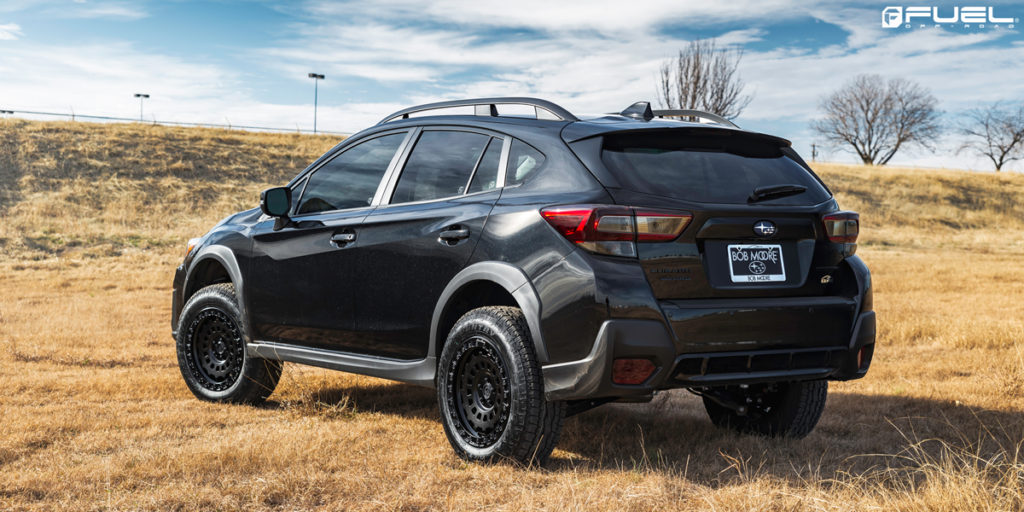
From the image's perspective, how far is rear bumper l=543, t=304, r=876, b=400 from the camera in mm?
Answer: 3752

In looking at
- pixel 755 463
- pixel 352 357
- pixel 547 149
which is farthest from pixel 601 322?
pixel 352 357

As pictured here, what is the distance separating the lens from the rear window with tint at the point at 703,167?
4027 mm

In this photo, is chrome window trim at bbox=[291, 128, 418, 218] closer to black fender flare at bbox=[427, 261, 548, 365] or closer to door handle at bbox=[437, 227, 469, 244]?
door handle at bbox=[437, 227, 469, 244]

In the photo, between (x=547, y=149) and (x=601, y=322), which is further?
(x=547, y=149)

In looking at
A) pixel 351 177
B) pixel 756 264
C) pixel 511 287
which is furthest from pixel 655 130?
pixel 351 177

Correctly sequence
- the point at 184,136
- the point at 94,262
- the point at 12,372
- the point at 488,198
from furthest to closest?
the point at 184,136 < the point at 94,262 < the point at 12,372 < the point at 488,198

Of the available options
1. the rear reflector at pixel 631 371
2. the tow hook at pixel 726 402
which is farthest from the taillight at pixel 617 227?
the tow hook at pixel 726 402

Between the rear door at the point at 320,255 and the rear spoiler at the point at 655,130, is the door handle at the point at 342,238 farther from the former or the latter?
the rear spoiler at the point at 655,130

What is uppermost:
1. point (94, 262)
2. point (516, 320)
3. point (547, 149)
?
point (547, 149)

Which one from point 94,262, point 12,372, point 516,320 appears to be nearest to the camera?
point 516,320

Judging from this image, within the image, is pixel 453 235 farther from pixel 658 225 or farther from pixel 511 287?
pixel 658 225

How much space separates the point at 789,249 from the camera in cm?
418

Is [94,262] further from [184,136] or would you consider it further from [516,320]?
[184,136]

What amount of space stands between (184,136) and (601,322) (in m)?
48.0
